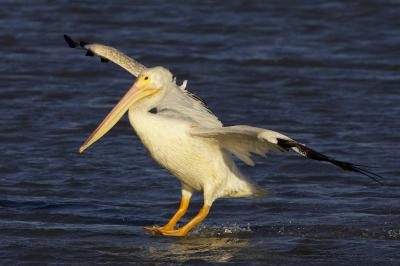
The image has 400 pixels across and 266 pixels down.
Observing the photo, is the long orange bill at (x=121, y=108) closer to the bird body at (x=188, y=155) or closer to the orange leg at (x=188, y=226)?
the bird body at (x=188, y=155)

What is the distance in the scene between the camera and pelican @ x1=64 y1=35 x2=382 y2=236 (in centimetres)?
684

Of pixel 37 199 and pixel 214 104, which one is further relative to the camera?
pixel 214 104

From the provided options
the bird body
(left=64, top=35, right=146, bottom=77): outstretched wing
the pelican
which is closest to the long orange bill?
the pelican

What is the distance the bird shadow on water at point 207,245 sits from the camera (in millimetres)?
6402

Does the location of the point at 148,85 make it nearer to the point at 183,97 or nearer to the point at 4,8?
the point at 183,97

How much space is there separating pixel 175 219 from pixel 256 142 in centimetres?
80

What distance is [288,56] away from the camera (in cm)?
1285

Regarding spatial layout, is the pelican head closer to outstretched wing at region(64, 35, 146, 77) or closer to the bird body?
the bird body

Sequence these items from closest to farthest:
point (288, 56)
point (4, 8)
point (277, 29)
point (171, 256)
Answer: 1. point (171, 256)
2. point (288, 56)
3. point (277, 29)
4. point (4, 8)

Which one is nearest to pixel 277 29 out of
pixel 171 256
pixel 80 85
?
pixel 80 85

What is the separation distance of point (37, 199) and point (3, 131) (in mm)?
2095

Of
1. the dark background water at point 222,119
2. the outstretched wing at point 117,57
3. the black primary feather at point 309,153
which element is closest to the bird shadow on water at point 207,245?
the dark background water at point 222,119

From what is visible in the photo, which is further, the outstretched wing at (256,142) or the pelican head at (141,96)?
the pelican head at (141,96)

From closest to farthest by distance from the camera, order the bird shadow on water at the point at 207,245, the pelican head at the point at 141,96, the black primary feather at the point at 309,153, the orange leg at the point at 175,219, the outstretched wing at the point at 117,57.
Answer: the black primary feather at the point at 309,153, the bird shadow on water at the point at 207,245, the orange leg at the point at 175,219, the pelican head at the point at 141,96, the outstretched wing at the point at 117,57
